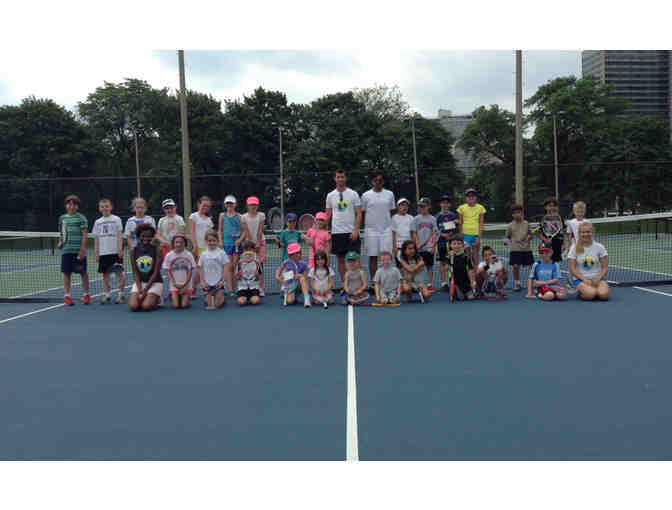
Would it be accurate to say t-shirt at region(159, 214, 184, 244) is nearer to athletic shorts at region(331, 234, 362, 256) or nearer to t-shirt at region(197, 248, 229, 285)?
t-shirt at region(197, 248, 229, 285)

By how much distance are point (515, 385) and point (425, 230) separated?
4837 millimetres

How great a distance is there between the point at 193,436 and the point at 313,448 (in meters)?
0.71

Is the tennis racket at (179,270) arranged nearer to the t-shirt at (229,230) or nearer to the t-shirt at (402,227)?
the t-shirt at (229,230)

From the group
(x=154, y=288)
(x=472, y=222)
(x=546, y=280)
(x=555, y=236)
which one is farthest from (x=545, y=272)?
(x=154, y=288)

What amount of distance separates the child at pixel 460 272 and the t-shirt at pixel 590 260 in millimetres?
1508

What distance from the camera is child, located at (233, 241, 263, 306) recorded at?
8.17 m

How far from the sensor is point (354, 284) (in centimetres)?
805

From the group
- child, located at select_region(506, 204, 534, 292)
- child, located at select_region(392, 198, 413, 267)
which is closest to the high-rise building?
child, located at select_region(506, 204, 534, 292)

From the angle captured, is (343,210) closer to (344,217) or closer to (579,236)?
(344,217)

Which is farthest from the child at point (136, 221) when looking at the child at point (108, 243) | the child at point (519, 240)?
the child at point (519, 240)

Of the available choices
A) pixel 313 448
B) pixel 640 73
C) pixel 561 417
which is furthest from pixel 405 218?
pixel 640 73

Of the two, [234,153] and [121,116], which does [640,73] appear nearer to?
[234,153]

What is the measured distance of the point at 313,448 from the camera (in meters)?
3.15

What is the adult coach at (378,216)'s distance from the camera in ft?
27.8
